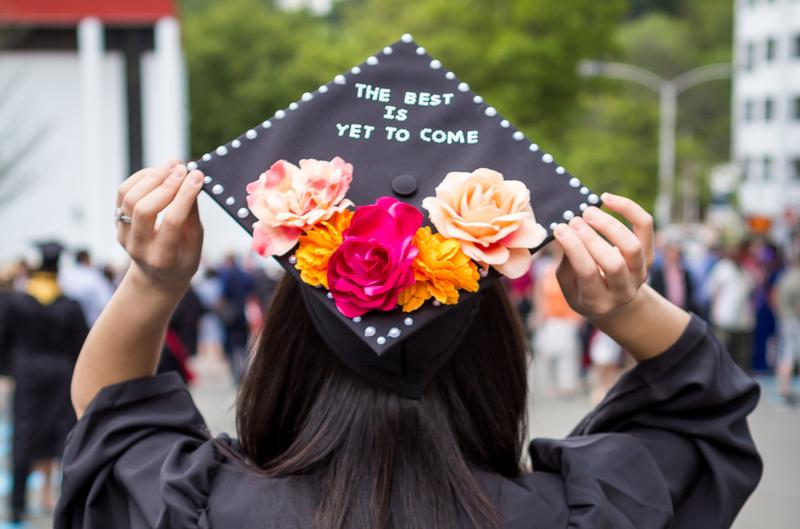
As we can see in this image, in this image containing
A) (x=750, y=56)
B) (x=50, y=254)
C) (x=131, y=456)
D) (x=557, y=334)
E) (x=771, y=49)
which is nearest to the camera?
(x=131, y=456)

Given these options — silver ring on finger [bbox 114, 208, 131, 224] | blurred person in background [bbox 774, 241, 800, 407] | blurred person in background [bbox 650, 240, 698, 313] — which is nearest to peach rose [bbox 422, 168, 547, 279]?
silver ring on finger [bbox 114, 208, 131, 224]

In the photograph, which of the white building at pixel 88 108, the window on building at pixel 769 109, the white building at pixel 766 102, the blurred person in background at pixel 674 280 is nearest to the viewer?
the blurred person in background at pixel 674 280

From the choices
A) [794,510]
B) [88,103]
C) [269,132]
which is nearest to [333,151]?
[269,132]

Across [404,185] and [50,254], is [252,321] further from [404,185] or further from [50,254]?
[404,185]

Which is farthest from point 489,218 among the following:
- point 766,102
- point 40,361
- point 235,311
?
point 766,102

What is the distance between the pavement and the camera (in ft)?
23.4

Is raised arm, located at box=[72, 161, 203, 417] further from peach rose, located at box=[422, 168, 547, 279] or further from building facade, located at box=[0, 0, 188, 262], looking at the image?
building facade, located at box=[0, 0, 188, 262]

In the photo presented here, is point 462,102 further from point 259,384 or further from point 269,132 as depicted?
point 259,384

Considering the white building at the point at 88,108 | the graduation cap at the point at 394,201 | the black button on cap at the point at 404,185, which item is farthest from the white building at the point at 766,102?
the black button on cap at the point at 404,185

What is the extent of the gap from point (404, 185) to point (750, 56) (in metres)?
58.2

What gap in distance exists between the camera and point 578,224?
179 centimetres

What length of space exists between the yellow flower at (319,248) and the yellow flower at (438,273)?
0.41ft

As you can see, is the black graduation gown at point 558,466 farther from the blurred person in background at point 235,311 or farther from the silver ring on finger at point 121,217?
the blurred person in background at point 235,311

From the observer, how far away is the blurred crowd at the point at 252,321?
7172 mm
